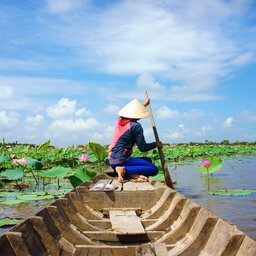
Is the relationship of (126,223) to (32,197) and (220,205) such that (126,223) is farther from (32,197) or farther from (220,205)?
(220,205)

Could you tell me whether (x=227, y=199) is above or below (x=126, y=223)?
below

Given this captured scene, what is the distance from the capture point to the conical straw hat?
16.6 feet

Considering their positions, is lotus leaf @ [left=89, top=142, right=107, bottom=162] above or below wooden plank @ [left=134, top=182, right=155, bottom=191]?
above

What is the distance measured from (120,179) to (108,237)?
6.28 ft

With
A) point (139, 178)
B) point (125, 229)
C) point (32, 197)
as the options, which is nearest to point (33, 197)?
point (32, 197)

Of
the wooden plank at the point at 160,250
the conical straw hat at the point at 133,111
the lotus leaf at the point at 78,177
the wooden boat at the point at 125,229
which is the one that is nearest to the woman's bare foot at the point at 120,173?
the wooden boat at the point at 125,229

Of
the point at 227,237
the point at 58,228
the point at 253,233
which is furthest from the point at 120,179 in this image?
the point at 227,237

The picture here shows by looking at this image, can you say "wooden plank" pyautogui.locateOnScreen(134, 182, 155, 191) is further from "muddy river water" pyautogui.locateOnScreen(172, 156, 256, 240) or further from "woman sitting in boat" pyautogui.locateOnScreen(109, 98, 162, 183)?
"muddy river water" pyautogui.locateOnScreen(172, 156, 256, 240)

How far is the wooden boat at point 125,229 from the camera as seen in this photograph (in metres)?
2.24

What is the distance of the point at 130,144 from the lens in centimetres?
524

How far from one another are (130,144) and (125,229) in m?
1.99

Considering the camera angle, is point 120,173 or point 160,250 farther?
point 120,173

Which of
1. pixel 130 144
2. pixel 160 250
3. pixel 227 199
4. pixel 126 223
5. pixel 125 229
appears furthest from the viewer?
pixel 227 199

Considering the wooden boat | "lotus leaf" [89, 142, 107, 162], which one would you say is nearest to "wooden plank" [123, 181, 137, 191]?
the wooden boat
